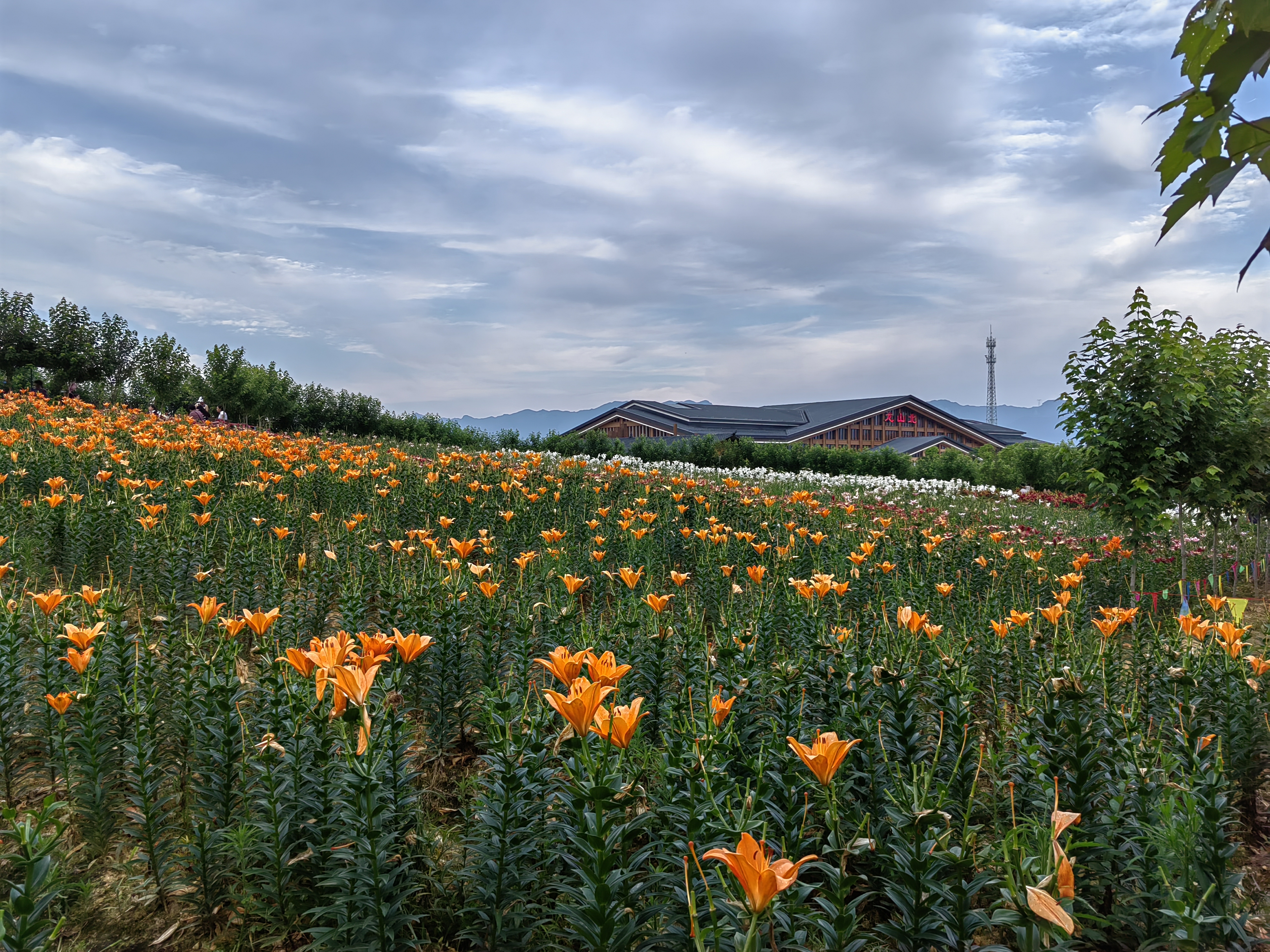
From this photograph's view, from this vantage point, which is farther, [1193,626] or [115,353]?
[115,353]

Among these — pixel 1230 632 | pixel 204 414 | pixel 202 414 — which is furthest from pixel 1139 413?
pixel 204 414

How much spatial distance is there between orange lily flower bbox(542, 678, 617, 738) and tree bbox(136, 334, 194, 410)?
34.8 meters

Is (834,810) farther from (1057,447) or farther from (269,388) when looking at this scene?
(269,388)

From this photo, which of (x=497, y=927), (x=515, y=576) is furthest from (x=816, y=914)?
(x=515, y=576)

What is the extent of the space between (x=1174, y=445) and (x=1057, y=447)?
1895mm

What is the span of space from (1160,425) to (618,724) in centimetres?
944

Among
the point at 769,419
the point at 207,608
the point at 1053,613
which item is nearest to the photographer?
the point at 207,608

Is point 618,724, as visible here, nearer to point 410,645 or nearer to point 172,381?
point 410,645

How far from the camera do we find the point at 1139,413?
852 centimetres

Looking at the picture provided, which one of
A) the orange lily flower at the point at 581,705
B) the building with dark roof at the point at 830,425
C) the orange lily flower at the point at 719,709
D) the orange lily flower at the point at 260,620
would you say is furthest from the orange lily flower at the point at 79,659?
the building with dark roof at the point at 830,425

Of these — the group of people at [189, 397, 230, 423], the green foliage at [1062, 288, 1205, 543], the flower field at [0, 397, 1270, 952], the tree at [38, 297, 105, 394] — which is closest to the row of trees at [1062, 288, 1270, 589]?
the green foliage at [1062, 288, 1205, 543]

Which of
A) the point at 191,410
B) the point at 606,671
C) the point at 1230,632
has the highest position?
the point at 191,410

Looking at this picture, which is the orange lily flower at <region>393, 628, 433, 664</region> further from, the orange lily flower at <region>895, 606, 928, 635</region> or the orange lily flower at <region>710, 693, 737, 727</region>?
the orange lily flower at <region>895, 606, 928, 635</region>

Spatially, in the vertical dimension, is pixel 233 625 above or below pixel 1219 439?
below
